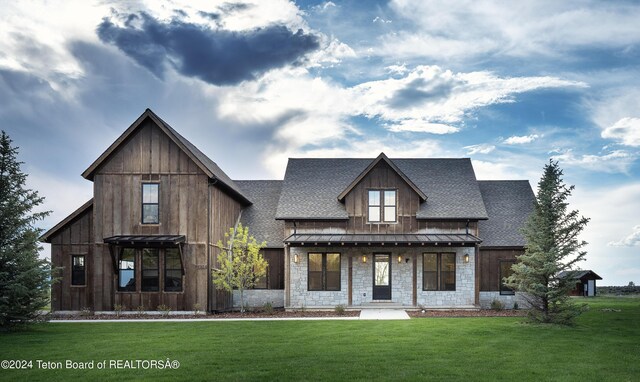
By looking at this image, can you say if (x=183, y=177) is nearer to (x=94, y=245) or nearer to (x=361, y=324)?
(x=94, y=245)

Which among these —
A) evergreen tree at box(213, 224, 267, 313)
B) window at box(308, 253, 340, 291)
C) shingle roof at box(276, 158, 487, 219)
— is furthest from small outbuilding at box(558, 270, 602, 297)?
evergreen tree at box(213, 224, 267, 313)

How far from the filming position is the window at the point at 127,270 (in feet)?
91.4

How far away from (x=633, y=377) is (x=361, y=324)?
10442mm

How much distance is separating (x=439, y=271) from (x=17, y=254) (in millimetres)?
19060

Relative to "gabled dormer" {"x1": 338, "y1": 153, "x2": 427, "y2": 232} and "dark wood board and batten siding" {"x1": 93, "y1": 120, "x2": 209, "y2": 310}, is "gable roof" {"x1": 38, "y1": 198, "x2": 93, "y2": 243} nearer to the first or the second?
"dark wood board and batten siding" {"x1": 93, "y1": 120, "x2": 209, "y2": 310}

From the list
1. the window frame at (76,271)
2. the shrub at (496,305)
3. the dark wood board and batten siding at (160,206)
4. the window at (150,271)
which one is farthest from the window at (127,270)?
the shrub at (496,305)

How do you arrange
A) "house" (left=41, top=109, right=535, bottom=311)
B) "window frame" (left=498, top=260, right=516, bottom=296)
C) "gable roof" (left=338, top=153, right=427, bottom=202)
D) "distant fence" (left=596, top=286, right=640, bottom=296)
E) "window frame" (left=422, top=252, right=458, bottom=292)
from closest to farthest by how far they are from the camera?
1. "house" (left=41, top=109, right=535, bottom=311)
2. "window frame" (left=422, top=252, right=458, bottom=292)
3. "gable roof" (left=338, top=153, right=427, bottom=202)
4. "window frame" (left=498, top=260, right=516, bottom=296)
5. "distant fence" (left=596, top=286, right=640, bottom=296)

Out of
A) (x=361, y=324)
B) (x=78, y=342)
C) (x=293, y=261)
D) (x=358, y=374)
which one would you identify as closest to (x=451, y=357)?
(x=358, y=374)

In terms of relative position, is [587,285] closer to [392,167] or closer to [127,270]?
[392,167]

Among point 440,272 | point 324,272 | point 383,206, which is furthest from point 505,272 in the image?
point 324,272

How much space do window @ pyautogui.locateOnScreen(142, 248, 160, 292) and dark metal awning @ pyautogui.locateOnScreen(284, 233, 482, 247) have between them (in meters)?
6.25

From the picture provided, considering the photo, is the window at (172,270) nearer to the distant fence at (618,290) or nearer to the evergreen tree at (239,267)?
the evergreen tree at (239,267)

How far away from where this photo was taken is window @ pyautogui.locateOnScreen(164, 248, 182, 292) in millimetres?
27672

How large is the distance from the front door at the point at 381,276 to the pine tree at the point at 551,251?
851 centimetres
